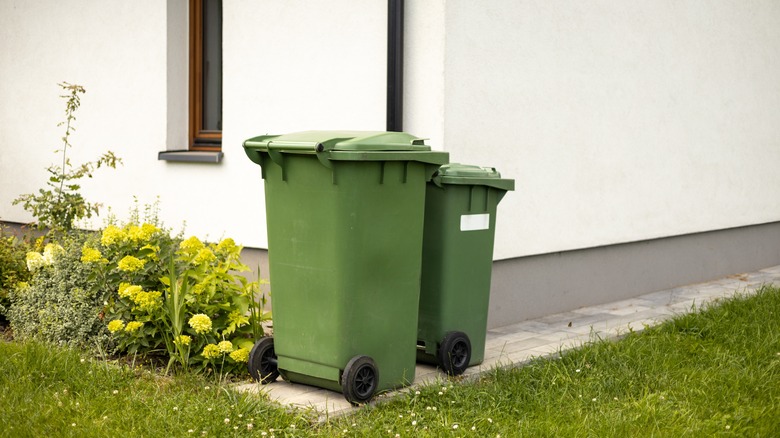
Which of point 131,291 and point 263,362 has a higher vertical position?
point 131,291

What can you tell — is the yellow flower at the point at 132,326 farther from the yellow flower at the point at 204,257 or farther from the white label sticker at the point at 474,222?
A: the white label sticker at the point at 474,222

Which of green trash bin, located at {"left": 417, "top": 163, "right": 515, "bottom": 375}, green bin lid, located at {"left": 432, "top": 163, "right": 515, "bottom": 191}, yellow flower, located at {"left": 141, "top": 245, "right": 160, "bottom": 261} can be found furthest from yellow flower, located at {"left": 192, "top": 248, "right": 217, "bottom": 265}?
green bin lid, located at {"left": 432, "top": 163, "right": 515, "bottom": 191}

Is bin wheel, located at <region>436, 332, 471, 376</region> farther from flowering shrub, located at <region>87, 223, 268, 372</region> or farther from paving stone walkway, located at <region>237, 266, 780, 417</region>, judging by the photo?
flowering shrub, located at <region>87, 223, 268, 372</region>

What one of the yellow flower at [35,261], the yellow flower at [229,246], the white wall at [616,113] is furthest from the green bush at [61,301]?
the white wall at [616,113]

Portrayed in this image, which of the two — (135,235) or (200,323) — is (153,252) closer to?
(135,235)

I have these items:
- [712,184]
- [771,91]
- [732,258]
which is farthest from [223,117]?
[771,91]

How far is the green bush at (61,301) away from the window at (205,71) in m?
1.93

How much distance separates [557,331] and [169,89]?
3762mm

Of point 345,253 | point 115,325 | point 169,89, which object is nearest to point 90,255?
point 115,325

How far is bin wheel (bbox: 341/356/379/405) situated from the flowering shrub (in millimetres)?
780

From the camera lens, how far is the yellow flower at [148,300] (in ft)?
18.4

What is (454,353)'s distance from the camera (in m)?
5.68

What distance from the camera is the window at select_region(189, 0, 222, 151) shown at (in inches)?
323

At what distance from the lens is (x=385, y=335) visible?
5172 mm
